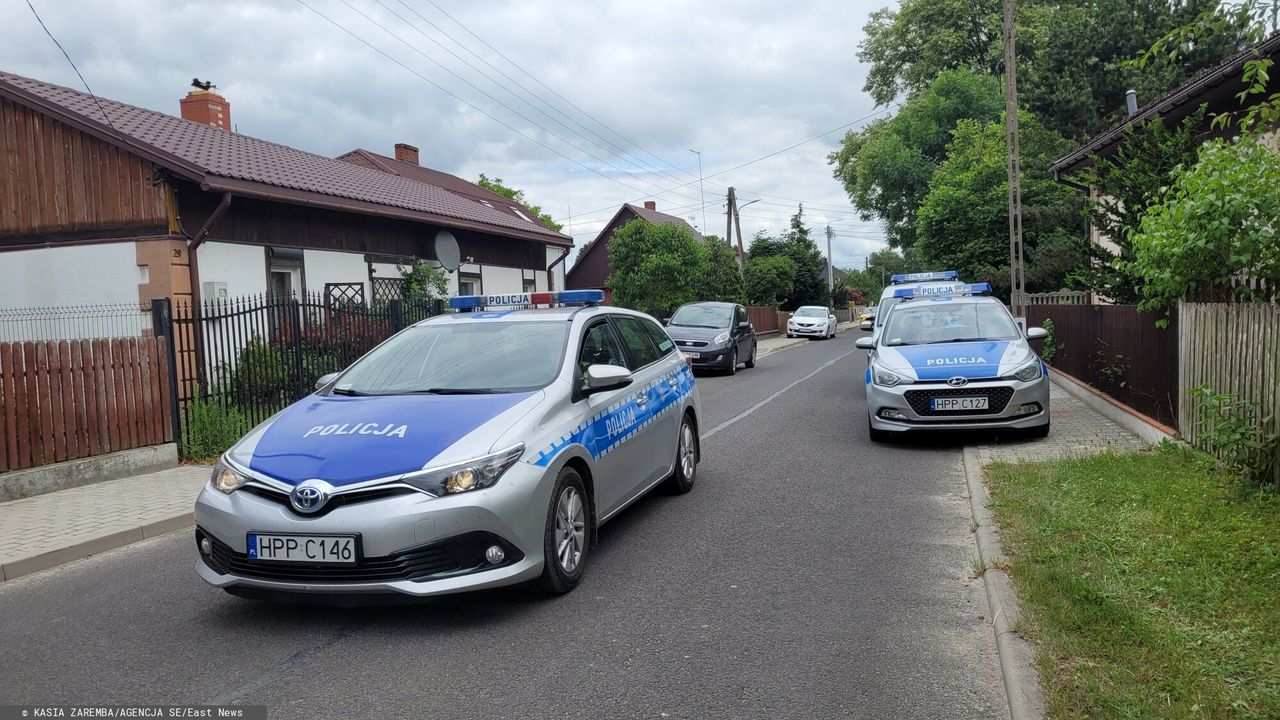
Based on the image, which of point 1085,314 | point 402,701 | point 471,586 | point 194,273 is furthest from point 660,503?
point 194,273

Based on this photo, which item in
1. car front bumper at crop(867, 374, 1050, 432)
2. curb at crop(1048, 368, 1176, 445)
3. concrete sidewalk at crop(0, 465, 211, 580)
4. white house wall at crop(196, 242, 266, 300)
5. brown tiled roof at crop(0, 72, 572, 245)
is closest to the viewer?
concrete sidewalk at crop(0, 465, 211, 580)

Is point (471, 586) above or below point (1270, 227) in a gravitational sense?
below

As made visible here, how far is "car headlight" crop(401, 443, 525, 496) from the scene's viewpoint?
14.7ft

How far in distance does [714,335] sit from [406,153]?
22.4 meters

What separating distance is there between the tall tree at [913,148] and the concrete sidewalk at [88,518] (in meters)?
41.4

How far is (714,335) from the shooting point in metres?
21.3

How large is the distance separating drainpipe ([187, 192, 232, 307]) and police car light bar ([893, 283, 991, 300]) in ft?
32.3

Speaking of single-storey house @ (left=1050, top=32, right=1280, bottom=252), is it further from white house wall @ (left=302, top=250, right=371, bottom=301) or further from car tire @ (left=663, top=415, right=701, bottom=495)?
white house wall @ (left=302, top=250, right=371, bottom=301)

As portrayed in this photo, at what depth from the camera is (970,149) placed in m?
37.9

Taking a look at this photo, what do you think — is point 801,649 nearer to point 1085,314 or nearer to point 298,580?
point 298,580

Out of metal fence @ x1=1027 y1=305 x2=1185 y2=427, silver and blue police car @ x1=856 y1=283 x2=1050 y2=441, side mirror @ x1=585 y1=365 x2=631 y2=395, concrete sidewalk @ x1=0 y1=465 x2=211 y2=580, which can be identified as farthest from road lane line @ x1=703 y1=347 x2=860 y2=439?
concrete sidewalk @ x1=0 y1=465 x2=211 y2=580

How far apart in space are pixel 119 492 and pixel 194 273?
6240 mm

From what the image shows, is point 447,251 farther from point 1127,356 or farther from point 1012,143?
point 1127,356

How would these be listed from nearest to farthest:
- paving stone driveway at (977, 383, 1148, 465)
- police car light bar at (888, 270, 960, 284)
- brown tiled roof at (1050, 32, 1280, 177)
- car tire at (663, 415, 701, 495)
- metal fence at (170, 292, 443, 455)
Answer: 1. car tire at (663, 415, 701, 495)
2. paving stone driveway at (977, 383, 1148, 465)
3. metal fence at (170, 292, 443, 455)
4. brown tiled roof at (1050, 32, 1280, 177)
5. police car light bar at (888, 270, 960, 284)
